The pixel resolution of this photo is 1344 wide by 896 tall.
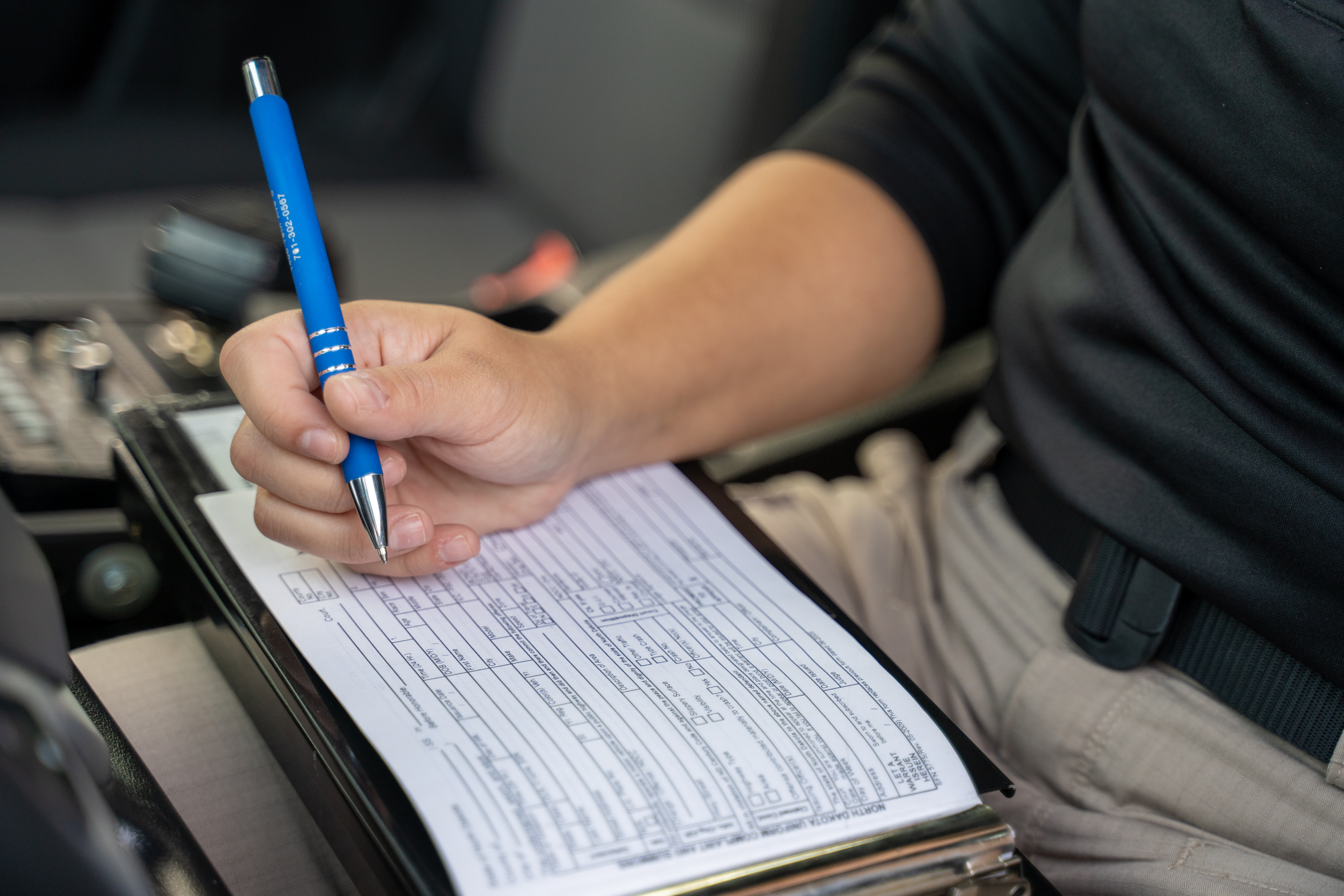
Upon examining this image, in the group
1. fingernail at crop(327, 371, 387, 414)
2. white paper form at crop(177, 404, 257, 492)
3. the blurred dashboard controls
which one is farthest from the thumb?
the blurred dashboard controls

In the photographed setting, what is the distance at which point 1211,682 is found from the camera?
1.77 ft

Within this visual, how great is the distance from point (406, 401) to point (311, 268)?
0.28 feet

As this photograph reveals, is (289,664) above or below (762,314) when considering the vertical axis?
below

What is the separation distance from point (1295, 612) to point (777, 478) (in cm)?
62

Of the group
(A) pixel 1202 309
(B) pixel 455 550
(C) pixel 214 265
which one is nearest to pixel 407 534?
(B) pixel 455 550

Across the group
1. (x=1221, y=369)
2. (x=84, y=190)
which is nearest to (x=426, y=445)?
(x=1221, y=369)

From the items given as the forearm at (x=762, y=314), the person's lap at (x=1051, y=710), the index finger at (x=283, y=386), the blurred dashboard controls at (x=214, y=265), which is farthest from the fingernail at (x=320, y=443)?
the blurred dashboard controls at (x=214, y=265)

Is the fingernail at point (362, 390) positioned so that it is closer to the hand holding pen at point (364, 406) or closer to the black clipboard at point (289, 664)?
the hand holding pen at point (364, 406)

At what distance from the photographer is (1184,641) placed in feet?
1.81

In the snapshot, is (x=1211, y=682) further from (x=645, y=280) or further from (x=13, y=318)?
(x=13, y=318)

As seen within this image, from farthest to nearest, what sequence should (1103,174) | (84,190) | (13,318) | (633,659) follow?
(84,190) → (13,318) → (1103,174) → (633,659)

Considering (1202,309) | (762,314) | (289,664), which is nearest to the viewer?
(289,664)

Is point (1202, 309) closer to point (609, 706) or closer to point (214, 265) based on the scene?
point (609, 706)

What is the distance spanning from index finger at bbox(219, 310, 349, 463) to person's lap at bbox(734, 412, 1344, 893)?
35 centimetres
